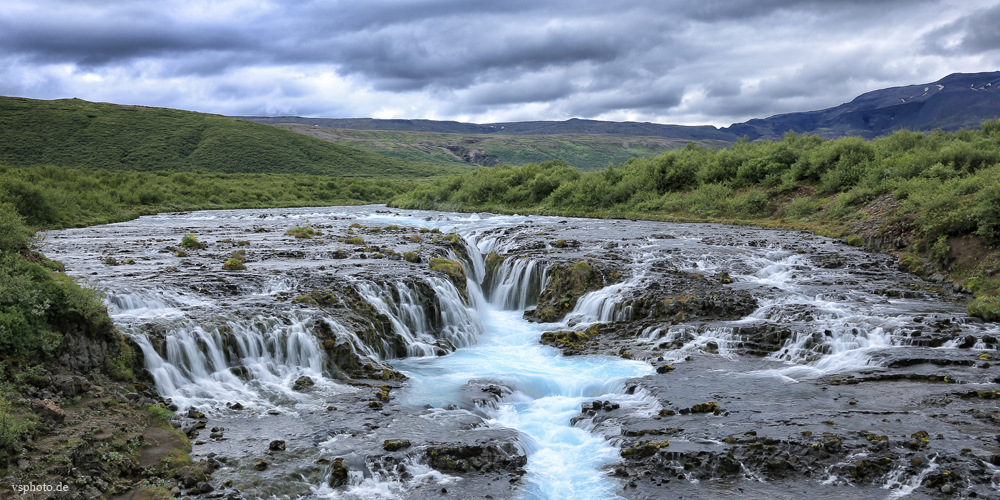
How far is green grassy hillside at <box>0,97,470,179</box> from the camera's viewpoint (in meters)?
133

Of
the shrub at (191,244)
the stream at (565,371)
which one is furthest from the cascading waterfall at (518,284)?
the shrub at (191,244)

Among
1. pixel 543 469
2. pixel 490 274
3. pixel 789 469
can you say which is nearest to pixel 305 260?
pixel 490 274

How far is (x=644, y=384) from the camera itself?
14195 millimetres

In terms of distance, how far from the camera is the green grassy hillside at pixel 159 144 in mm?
133125

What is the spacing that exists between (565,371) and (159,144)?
166345 millimetres

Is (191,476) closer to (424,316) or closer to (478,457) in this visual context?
(478,457)

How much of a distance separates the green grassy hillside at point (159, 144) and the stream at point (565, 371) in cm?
13113

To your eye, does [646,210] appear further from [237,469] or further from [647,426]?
[237,469]

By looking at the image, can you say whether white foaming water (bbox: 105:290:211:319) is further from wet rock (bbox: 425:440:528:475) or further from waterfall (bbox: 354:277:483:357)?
wet rock (bbox: 425:440:528:475)

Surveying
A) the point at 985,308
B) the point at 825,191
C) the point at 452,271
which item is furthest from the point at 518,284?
the point at 825,191

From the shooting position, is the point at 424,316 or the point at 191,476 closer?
the point at 191,476

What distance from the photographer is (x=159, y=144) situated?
497 feet

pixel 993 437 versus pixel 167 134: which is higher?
pixel 167 134

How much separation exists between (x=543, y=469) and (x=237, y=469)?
5.33 meters
